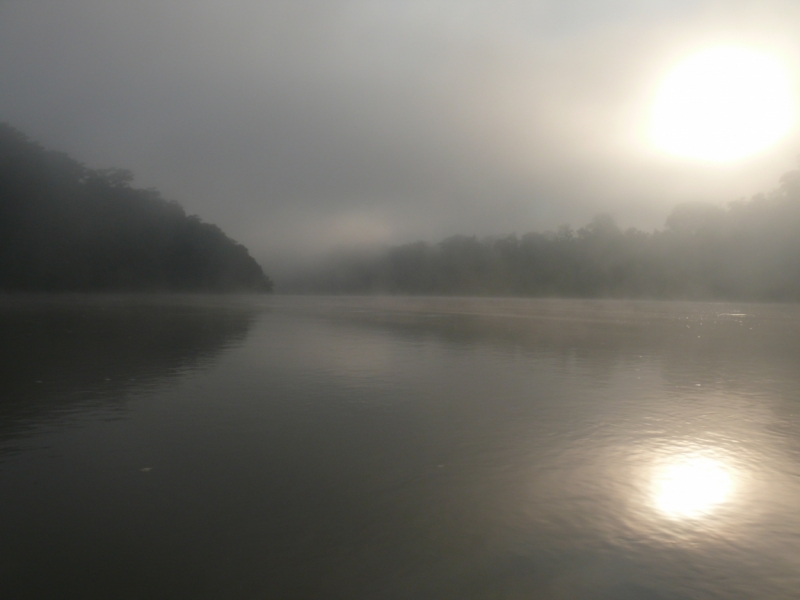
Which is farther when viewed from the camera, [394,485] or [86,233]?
[86,233]

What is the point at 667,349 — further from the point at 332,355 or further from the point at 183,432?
the point at 183,432

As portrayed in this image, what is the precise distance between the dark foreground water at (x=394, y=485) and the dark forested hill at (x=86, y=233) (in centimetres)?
5541

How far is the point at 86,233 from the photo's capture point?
66.0 m

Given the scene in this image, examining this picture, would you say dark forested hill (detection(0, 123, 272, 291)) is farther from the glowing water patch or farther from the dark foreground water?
the glowing water patch

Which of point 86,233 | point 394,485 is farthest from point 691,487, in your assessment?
point 86,233

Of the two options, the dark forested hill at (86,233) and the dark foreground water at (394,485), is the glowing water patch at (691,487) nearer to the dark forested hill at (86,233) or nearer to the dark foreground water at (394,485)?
the dark foreground water at (394,485)

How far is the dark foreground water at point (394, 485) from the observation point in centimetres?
349

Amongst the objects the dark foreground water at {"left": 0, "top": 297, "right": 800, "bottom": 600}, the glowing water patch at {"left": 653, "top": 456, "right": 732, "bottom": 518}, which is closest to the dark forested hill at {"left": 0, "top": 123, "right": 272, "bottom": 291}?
the dark foreground water at {"left": 0, "top": 297, "right": 800, "bottom": 600}

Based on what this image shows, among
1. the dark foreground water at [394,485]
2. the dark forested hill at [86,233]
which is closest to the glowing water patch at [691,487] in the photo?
the dark foreground water at [394,485]

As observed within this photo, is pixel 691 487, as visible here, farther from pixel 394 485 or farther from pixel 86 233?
pixel 86 233

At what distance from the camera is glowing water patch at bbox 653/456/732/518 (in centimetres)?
461

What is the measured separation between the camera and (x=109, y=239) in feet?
227

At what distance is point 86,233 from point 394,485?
7176 cm

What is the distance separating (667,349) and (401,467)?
12.8 meters
